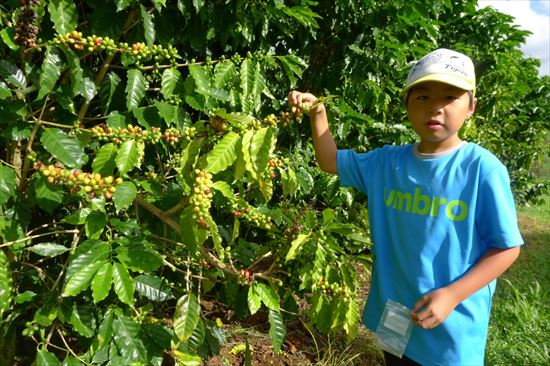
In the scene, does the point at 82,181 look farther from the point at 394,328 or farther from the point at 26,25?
the point at 394,328

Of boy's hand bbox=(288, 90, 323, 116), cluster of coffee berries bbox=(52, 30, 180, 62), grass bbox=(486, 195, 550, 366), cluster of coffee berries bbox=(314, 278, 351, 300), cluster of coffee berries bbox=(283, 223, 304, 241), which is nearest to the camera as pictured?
cluster of coffee berries bbox=(52, 30, 180, 62)

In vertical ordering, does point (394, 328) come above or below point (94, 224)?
below

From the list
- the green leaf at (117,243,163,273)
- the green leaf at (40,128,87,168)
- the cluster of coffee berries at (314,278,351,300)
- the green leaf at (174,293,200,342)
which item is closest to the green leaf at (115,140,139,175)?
the green leaf at (40,128,87,168)

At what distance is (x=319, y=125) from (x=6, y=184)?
41.9 inches

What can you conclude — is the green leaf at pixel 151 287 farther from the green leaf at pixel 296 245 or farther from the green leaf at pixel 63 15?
the green leaf at pixel 63 15

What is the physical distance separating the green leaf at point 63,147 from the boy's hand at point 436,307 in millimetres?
1148

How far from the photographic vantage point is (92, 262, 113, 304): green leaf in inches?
49.6

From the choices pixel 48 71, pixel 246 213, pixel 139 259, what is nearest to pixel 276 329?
pixel 246 213

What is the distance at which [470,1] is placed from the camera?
379 centimetres

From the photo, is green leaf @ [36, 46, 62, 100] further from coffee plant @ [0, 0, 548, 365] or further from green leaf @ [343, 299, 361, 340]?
green leaf @ [343, 299, 361, 340]

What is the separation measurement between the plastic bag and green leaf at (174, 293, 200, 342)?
0.66 m

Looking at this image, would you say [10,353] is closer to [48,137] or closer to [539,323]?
[48,137]

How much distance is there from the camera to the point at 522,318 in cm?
335

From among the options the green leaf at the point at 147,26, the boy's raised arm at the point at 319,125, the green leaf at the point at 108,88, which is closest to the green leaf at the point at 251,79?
the boy's raised arm at the point at 319,125
